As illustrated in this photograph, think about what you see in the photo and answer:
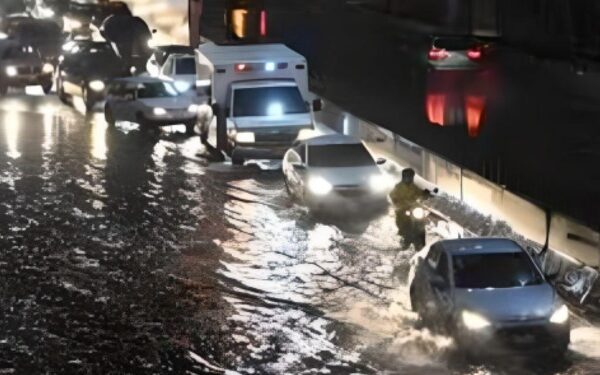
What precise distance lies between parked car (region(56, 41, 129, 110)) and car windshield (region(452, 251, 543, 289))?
78.1ft

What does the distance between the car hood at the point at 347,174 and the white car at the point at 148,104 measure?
9831 mm

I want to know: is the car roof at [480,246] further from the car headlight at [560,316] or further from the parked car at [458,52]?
the parked car at [458,52]

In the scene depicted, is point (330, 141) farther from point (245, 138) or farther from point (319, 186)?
point (245, 138)

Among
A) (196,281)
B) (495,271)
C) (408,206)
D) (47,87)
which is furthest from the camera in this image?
(47,87)

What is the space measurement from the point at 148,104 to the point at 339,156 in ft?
33.7

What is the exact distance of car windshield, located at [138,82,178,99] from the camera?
1299 inches

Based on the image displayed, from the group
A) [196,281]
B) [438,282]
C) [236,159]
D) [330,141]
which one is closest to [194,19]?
[236,159]

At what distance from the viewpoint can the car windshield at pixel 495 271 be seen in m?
14.7

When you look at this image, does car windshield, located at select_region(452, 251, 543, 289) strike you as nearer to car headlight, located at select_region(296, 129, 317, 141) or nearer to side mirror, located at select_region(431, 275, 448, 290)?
side mirror, located at select_region(431, 275, 448, 290)

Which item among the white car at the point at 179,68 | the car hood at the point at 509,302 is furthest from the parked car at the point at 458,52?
the white car at the point at 179,68

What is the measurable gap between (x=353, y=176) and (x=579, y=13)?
5.30 m

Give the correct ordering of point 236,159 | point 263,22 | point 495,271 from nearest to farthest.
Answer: point 495,271, point 236,159, point 263,22

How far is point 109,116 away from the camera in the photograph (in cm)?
3428

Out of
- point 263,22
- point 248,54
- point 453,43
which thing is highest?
point 453,43
